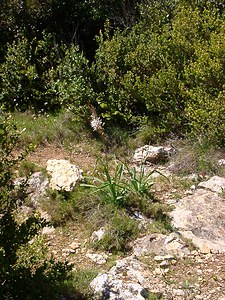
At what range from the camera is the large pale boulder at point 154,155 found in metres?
6.40

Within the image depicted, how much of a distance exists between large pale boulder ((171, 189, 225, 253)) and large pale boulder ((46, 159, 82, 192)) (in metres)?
1.21

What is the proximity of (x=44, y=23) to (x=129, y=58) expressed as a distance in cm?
237

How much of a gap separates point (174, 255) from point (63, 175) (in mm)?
1752

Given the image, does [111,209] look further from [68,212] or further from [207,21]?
[207,21]

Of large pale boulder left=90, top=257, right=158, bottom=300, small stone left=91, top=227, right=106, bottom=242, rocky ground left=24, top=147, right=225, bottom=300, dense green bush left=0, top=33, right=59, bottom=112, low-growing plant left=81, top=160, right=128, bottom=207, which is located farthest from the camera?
dense green bush left=0, top=33, right=59, bottom=112

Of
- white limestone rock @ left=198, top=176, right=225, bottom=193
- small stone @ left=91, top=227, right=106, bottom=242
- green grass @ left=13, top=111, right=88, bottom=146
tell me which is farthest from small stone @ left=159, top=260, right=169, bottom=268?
green grass @ left=13, top=111, right=88, bottom=146

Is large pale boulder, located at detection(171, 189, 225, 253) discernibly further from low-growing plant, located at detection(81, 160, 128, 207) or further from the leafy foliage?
the leafy foliage

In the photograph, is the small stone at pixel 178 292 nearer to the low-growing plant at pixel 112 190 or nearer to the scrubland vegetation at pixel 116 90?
the scrubland vegetation at pixel 116 90

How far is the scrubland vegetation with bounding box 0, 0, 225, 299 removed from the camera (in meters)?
5.21

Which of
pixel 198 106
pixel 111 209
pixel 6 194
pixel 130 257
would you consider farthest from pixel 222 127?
pixel 6 194

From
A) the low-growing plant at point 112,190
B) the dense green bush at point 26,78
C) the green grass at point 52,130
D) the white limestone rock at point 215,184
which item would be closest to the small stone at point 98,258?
the low-growing plant at point 112,190

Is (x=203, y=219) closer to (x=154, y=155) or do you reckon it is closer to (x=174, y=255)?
(x=174, y=255)

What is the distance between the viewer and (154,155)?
6398 millimetres

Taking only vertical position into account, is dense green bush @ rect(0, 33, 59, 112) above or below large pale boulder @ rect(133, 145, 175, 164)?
above
